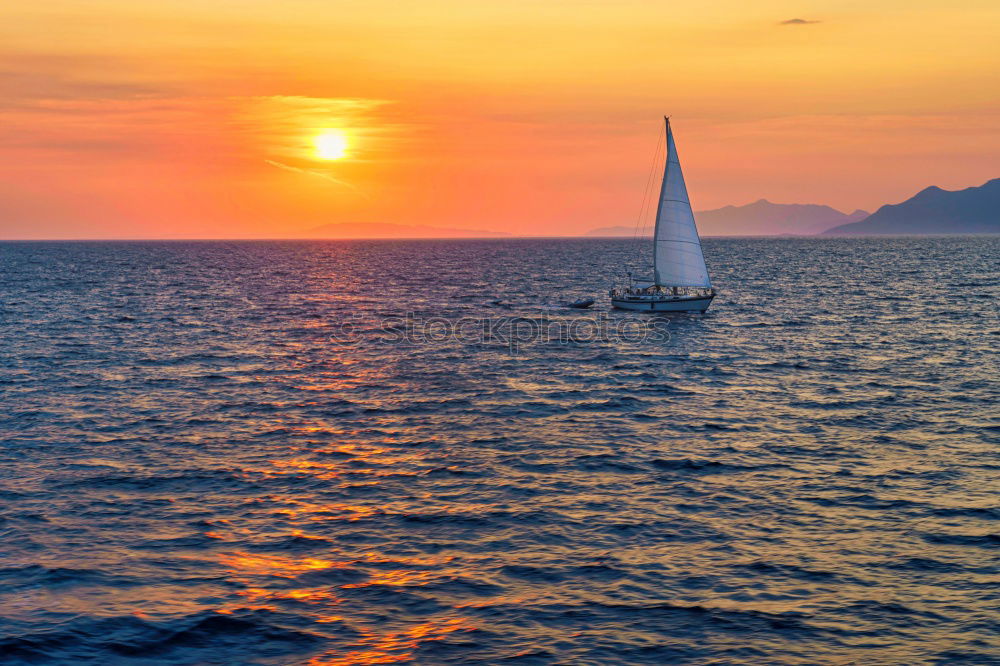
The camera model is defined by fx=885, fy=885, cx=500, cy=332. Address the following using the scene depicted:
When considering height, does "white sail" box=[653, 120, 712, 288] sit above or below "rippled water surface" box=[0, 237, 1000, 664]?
above

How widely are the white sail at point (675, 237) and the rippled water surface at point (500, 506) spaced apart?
20630 mm

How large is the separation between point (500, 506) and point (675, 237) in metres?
55.8

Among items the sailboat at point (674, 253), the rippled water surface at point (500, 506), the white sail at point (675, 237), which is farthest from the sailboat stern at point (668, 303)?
the rippled water surface at point (500, 506)

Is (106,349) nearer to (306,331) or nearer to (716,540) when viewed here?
(306,331)

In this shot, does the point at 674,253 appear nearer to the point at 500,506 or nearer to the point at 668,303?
the point at 668,303

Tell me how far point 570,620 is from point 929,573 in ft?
30.7

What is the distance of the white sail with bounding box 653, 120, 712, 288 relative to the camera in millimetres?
77188

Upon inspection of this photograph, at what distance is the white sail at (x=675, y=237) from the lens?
3039 inches

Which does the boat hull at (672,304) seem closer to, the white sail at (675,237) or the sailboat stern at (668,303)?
the sailboat stern at (668,303)

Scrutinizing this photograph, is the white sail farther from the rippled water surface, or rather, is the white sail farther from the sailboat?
the rippled water surface

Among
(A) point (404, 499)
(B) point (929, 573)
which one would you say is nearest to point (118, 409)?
(A) point (404, 499)

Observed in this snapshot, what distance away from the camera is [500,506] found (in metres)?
27.0

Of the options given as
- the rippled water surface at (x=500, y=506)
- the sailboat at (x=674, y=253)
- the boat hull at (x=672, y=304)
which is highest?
the sailboat at (x=674, y=253)

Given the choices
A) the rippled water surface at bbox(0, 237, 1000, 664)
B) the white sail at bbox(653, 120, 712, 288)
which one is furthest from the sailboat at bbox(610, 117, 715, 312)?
the rippled water surface at bbox(0, 237, 1000, 664)
